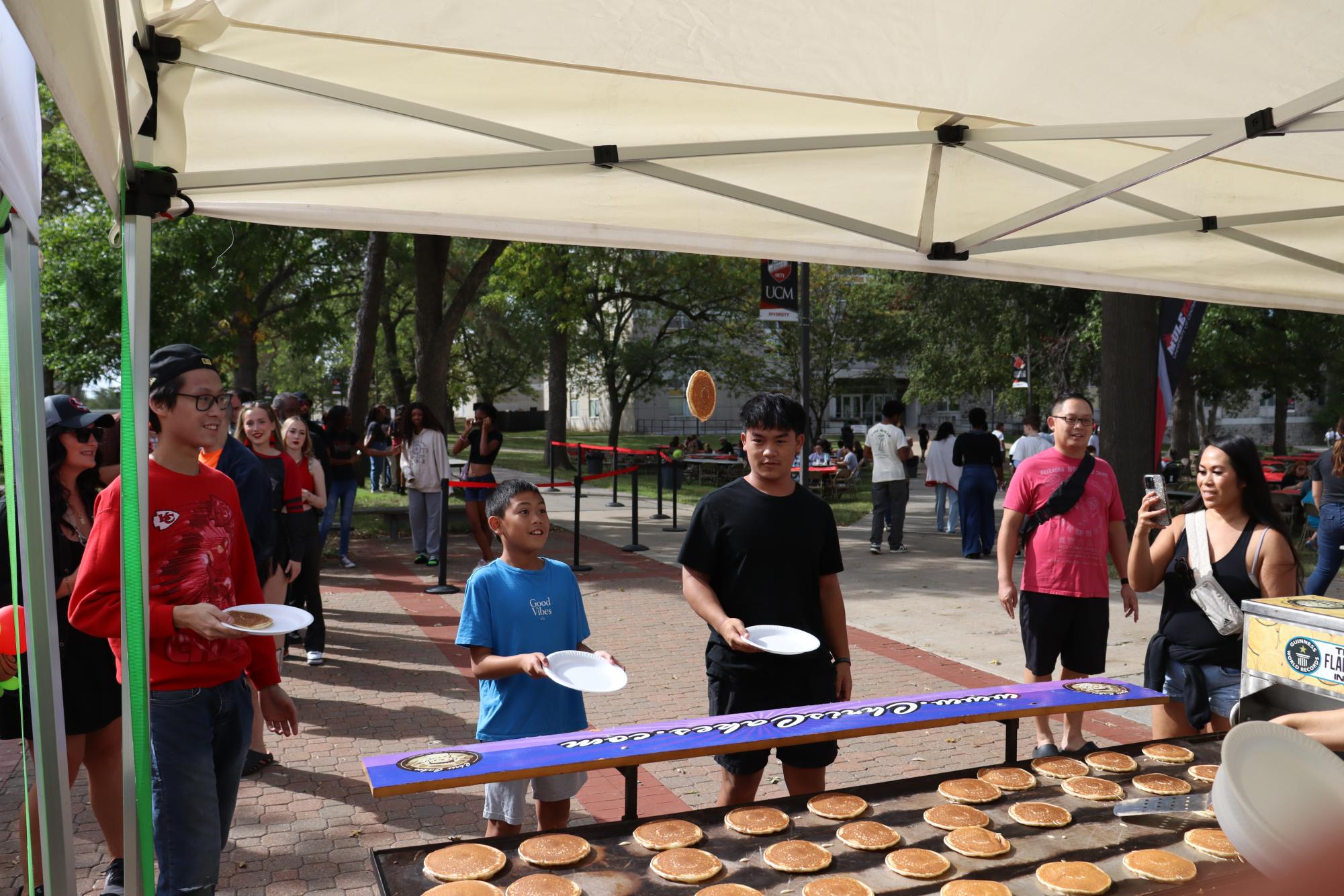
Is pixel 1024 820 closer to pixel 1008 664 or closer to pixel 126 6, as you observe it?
pixel 126 6

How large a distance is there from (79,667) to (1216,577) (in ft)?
14.2

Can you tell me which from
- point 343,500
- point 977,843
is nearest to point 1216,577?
point 977,843

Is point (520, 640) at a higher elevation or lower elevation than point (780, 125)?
lower

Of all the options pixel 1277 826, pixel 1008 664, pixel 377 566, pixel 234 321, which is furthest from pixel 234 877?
pixel 234 321

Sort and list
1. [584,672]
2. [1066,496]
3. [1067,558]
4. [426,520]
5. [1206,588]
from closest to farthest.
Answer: [584,672] < [1206,588] < [1067,558] < [1066,496] < [426,520]

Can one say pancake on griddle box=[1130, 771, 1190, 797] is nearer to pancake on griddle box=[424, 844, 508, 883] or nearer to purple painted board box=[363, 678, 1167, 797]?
purple painted board box=[363, 678, 1167, 797]

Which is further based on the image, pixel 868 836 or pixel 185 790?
pixel 185 790

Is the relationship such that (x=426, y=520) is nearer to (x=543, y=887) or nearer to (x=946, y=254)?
(x=946, y=254)

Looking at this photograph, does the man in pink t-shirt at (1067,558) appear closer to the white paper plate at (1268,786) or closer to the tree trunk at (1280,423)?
the white paper plate at (1268,786)

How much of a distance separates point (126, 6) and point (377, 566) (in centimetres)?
1041

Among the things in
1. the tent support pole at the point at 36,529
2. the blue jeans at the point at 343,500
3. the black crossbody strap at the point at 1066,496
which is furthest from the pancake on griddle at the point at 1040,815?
the blue jeans at the point at 343,500

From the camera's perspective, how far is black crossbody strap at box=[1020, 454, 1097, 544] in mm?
5156

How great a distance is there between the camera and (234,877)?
408 centimetres

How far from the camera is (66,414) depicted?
12.1 ft
